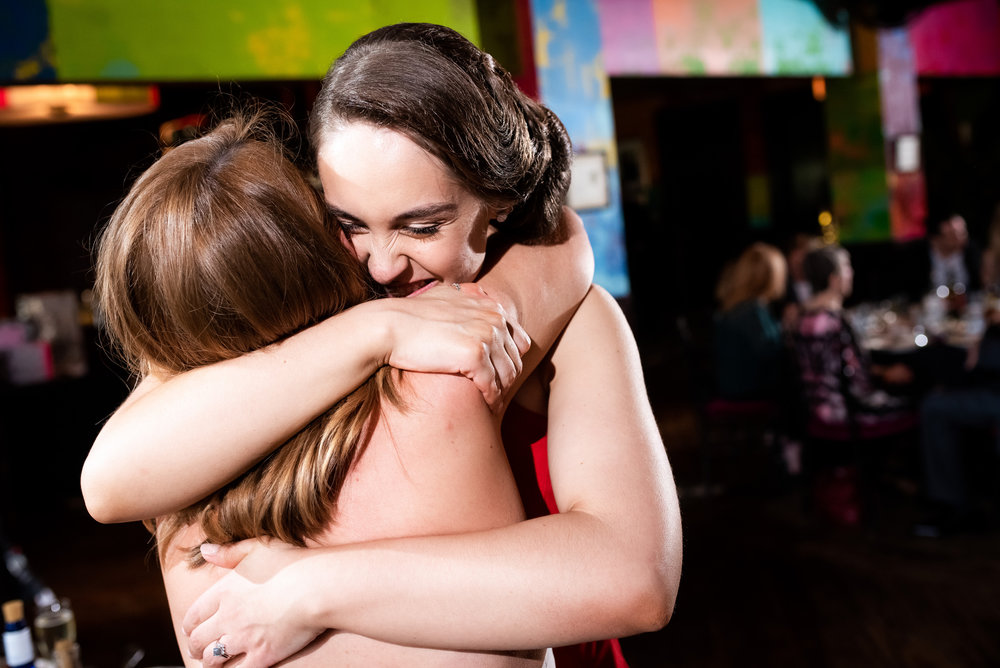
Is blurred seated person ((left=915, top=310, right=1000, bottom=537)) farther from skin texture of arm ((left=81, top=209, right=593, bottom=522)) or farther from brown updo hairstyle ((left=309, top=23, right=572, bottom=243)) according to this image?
skin texture of arm ((left=81, top=209, right=593, bottom=522))

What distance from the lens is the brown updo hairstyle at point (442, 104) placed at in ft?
3.49

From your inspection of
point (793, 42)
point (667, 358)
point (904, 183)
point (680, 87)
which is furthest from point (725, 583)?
point (680, 87)

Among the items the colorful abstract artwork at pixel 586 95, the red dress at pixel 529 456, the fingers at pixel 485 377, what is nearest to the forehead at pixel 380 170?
the fingers at pixel 485 377

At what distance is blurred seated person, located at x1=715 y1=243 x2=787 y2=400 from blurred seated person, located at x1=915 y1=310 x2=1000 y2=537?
41.4 inches

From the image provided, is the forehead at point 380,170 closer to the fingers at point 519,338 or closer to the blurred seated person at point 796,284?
the fingers at point 519,338

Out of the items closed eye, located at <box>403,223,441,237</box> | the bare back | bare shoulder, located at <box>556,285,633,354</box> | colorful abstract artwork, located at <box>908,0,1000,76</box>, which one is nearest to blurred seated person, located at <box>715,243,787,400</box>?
colorful abstract artwork, located at <box>908,0,1000,76</box>

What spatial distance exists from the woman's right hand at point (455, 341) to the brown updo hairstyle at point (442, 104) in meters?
0.17

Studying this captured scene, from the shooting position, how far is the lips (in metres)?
1.23

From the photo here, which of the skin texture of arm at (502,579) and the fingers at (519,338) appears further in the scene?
the fingers at (519,338)

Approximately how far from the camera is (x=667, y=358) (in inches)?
446

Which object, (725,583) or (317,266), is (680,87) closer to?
(725,583)

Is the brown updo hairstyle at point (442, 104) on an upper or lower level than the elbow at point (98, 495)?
upper

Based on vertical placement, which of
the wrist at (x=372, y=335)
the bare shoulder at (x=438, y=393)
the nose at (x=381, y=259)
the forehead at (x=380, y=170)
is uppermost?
the forehead at (x=380, y=170)

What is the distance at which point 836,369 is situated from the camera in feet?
16.2
